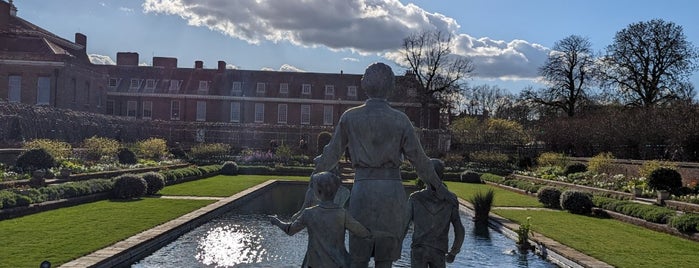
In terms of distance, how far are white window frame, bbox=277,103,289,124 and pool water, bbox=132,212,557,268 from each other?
4342 centimetres

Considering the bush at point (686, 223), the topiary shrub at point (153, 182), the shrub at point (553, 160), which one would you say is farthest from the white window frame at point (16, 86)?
the bush at point (686, 223)

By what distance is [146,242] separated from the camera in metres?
10.1

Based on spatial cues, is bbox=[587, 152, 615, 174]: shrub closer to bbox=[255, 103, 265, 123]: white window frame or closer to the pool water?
the pool water

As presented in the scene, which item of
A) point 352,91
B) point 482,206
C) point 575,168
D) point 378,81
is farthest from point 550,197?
point 352,91

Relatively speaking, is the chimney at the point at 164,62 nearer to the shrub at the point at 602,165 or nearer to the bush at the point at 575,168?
the bush at the point at 575,168

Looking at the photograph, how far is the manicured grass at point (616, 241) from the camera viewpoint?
10327mm

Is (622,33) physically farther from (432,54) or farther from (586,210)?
(586,210)

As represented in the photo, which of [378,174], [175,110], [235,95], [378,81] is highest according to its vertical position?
[235,95]

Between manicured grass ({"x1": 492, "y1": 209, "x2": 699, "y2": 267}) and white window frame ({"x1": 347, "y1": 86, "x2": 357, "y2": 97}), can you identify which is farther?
white window frame ({"x1": 347, "y1": 86, "x2": 357, "y2": 97})

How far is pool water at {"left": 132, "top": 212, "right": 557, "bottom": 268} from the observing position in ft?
32.3

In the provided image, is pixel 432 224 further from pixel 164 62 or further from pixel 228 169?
pixel 164 62

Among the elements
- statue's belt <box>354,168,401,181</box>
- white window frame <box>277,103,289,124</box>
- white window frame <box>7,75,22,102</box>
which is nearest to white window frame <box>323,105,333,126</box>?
white window frame <box>277,103,289,124</box>

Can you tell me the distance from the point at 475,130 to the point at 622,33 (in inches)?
551

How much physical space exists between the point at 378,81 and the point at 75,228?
9262 millimetres
